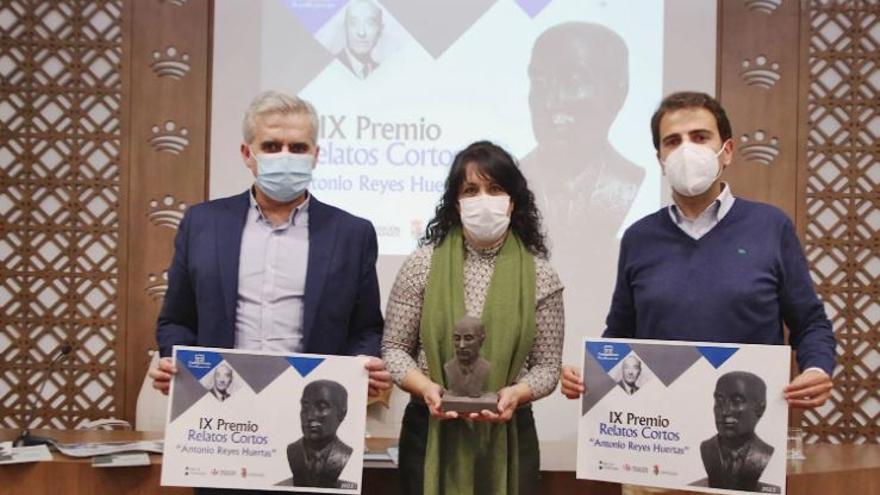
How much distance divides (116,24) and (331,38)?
3.74 feet

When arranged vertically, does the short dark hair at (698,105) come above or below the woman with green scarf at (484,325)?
above

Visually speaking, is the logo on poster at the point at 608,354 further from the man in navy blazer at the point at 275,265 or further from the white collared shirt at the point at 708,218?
the man in navy blazer at the point at 275,265

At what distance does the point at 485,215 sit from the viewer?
211 centimetres

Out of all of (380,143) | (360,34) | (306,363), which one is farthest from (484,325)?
(360,34)

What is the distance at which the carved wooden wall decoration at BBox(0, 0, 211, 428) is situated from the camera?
4.30 metres

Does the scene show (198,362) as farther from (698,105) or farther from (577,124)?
(577,124)

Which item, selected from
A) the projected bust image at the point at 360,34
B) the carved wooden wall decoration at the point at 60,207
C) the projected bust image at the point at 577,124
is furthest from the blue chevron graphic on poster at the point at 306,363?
the carved wooden wall decoration at the point at 60,207

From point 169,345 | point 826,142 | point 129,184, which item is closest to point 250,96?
point 129,184

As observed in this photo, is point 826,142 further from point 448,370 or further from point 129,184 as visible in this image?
point 129,184

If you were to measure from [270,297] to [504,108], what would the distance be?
241 centimetres

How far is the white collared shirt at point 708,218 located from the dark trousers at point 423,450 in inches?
24.3

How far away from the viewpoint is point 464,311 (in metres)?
2.08

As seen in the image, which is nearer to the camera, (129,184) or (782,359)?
(782,359)

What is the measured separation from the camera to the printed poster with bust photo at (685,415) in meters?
1.84
